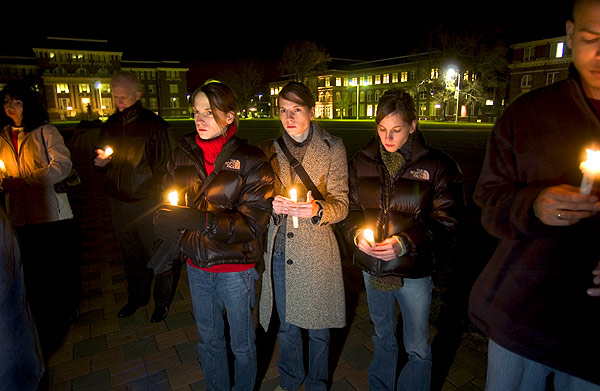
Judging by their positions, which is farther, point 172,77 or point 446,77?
point 172,77

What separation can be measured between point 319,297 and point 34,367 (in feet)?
5.64

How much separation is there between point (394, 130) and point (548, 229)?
4.03 feet

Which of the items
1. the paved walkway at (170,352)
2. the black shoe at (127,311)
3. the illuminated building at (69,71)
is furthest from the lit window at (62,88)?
the black shoe at (127,311)

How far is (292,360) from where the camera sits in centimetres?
292

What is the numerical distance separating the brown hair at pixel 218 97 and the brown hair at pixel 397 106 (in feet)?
3.27

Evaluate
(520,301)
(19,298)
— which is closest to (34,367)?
(19,298)

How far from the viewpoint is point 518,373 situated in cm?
170

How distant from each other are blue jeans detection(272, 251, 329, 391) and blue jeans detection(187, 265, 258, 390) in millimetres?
267

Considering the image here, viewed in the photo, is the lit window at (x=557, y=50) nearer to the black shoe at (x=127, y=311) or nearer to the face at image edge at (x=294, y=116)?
the face at image edge at (x=294, y=116)

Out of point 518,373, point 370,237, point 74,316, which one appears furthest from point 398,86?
point 518,373

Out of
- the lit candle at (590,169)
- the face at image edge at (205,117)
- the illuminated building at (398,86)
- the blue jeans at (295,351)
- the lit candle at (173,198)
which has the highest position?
the illuminated building at (398,86)

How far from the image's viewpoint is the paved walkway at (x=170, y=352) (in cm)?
314

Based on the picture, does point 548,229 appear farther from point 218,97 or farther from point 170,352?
point 170,352

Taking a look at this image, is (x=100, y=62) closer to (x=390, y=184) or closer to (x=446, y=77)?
(x=446, y=77)
